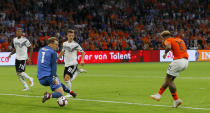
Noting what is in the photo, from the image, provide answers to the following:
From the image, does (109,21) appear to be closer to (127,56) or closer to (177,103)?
(127,56)

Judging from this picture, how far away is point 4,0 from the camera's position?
1633 inches

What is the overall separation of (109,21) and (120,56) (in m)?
5.82

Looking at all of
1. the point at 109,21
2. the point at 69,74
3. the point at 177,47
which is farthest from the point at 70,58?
the point at 109,21

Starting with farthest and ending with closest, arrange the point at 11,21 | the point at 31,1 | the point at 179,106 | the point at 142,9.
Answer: the point at 142,9
the point at 31,1
the point at 11,21
the point at 179,106

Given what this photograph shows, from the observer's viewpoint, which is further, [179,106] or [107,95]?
[107,95]

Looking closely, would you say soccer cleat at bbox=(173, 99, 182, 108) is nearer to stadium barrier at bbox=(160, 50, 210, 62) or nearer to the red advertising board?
the red advertising board

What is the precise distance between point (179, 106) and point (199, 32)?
3799cm

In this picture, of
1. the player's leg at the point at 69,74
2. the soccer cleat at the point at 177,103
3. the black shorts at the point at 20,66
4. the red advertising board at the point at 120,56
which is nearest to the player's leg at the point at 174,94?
the soccer cleat at the point at 177,103

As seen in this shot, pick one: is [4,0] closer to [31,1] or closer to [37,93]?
[31,1]

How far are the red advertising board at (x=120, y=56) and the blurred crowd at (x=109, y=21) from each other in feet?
1.88

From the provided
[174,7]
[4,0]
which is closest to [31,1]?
[4,0]

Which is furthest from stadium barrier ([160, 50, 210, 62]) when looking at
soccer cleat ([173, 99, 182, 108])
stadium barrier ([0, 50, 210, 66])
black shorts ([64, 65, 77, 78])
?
soccer cleat ([173, 99, 182, 108])

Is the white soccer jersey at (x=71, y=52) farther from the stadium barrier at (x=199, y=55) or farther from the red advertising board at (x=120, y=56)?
the stadium barrier at (x=199, y=55)

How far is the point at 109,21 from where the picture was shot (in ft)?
152
